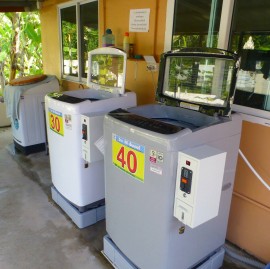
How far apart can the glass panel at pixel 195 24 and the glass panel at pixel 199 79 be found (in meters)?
0.51

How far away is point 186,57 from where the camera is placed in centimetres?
169

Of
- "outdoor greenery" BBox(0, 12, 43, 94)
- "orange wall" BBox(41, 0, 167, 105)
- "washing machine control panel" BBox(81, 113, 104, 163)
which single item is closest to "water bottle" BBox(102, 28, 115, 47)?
"orange wall" BBox(41, 0, 167, 105)

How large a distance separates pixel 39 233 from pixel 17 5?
3845 mm

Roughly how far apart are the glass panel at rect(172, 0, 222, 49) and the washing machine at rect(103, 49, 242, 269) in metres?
0.55

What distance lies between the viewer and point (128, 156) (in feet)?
4.98

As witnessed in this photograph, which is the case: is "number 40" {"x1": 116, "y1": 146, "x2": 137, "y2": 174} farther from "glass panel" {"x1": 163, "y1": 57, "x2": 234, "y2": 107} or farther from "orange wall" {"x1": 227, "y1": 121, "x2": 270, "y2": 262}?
"orange wall" {"x1": 227, "y1": 121, "x2": 270, "y2": 262}

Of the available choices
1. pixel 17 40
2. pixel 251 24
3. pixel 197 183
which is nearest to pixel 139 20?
pixel 251 24

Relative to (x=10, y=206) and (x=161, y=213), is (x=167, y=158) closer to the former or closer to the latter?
(x=161, y=213)

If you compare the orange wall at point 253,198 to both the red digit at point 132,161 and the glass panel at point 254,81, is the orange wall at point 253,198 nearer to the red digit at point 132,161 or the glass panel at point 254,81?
the glass panel at point 254,81

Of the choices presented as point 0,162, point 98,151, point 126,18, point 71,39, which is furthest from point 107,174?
point 71,39

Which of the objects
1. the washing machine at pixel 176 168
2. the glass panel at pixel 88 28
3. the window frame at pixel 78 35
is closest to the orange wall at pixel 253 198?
the washing machine at pixel 176 168

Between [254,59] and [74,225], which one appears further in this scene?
[74,225]

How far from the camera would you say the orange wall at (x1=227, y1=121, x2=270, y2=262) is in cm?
185

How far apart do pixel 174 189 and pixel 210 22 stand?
1.43 m
